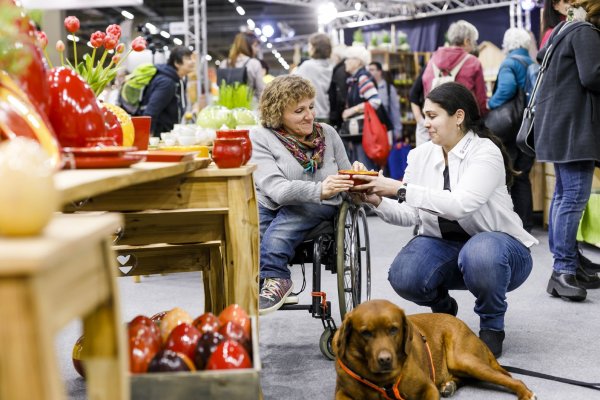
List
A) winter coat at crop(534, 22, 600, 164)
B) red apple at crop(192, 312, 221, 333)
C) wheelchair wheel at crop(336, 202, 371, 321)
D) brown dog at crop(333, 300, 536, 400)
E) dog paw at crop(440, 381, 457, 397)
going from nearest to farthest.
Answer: red apple at crop(192, 312, 221, 333) → brown dog at crop(333, 300, 536, 400) → dog paw at crop(440, 381, 457, 397) → wheelchair wheel at crop(336, 202, 371, 321) → winter coat at crop(534, 22, 600, 164)

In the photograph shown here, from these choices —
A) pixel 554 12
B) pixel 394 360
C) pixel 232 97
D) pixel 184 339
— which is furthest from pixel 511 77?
pixel 184 339

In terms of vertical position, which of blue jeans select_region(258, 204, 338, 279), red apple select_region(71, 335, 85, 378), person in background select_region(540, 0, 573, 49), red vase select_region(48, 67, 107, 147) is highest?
person in background select_region(540, 0, 573, 49)

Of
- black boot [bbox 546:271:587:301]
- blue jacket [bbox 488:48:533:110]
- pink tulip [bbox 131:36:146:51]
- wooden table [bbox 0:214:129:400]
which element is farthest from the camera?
blue jacket [bbox 488:48:533:110]

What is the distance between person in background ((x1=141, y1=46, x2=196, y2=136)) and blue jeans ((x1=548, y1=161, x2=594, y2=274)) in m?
3.21

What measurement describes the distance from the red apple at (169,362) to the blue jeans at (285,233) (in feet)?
4.63

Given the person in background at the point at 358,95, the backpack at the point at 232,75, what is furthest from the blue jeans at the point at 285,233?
the person in background at the point at 358,95

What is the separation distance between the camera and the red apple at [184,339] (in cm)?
183

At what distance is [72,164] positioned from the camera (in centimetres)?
154

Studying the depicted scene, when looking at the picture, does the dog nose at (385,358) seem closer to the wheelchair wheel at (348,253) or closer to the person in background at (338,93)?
the wheelchair wheel at (348,253)

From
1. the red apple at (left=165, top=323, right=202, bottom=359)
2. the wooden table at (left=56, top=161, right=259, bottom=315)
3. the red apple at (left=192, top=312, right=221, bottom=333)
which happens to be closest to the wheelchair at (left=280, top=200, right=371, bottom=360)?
the wooden table at (left=56, top=161, right=259, bottom=315)

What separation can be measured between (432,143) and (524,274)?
Answer: 2.25ft

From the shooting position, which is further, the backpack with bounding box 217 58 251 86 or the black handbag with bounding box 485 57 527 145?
the backpack with bounding box 217 58 251 86

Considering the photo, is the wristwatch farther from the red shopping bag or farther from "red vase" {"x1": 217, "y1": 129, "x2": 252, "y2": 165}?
the red shopping bag

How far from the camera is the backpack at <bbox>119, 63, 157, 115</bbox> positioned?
18.6ft
